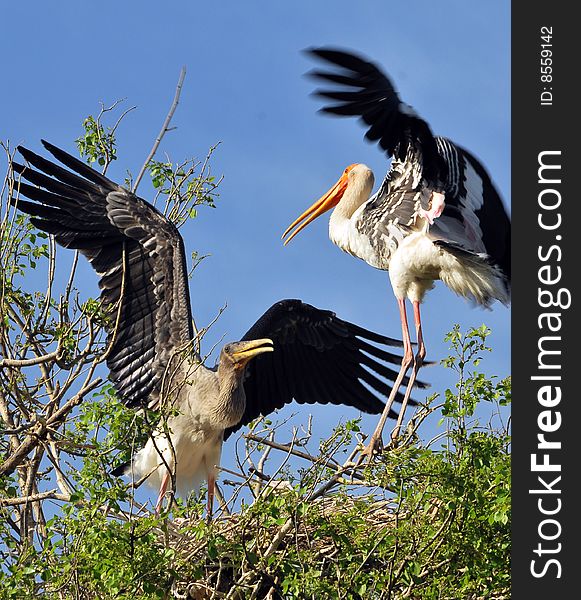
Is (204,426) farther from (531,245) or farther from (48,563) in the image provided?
(531,245)

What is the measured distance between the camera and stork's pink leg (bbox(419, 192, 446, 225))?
8.62 meters

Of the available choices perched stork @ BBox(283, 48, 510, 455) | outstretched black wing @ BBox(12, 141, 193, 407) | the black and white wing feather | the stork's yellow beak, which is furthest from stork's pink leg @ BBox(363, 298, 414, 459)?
outstretched black wing @ BBox(12, 141, 193, 407)

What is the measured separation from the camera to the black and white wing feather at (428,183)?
8133mm

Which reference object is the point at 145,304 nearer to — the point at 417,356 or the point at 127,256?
the point at 127,256

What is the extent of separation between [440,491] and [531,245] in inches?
51.1

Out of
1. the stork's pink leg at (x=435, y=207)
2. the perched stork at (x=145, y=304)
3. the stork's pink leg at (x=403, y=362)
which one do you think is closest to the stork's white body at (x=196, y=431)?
the perched stork at (x=145, y=304)

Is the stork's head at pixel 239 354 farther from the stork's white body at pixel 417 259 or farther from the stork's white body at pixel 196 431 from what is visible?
the stork's white body at pixel 417 259

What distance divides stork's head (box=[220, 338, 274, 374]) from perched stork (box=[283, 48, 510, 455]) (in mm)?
1025

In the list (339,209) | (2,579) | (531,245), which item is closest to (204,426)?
(339,209)

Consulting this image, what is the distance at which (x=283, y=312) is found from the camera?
1012 cm

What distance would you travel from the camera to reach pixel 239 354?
9.20 m

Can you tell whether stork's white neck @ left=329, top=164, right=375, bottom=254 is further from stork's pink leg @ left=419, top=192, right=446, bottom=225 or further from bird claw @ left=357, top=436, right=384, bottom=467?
bird claw @ left=357, top=436, right=384, bottom=467

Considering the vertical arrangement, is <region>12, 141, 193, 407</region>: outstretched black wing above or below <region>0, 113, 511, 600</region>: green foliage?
above

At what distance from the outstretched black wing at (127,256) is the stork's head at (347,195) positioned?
167 cm
